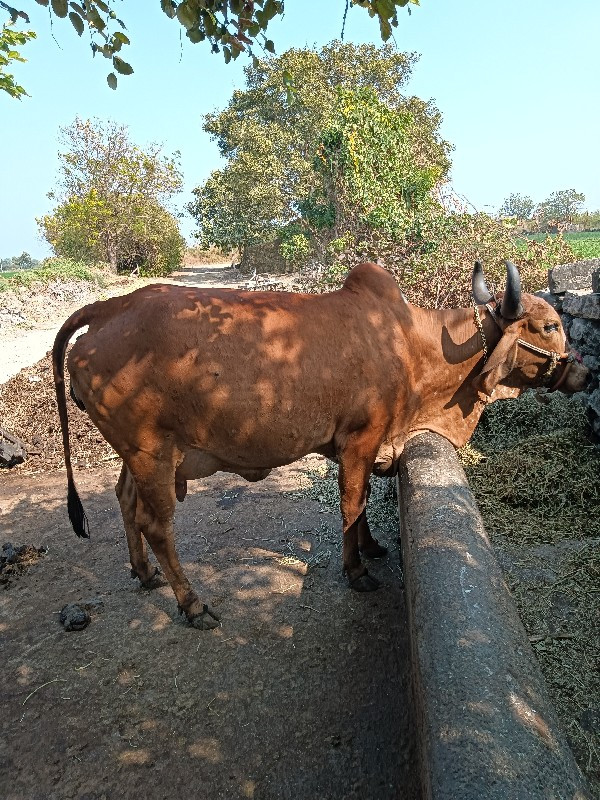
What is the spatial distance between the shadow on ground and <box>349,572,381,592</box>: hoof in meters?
0.05

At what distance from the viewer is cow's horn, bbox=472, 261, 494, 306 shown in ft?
14.9

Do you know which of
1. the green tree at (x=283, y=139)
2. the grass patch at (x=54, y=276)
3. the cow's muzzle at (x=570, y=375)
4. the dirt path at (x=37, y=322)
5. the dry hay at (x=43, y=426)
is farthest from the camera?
the green tree at (x=283, y=139)

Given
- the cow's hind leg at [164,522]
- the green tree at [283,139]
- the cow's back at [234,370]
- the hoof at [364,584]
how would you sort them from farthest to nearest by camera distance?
1. the green tree at [283,139]
2. the hoof at [364,584]
3. the cow's hind leg at [164,522]
4. the cow's back at [234,370]

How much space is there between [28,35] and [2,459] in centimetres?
670

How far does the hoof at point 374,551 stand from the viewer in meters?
4.46

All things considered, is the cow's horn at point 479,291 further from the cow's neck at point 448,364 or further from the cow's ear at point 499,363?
the cow's ear at point 499,363

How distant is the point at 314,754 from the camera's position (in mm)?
2857

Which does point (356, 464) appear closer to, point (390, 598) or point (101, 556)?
point (390, 598)

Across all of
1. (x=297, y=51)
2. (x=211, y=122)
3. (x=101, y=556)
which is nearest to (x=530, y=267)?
(x=101, y=556)

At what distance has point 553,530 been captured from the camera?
4.40m

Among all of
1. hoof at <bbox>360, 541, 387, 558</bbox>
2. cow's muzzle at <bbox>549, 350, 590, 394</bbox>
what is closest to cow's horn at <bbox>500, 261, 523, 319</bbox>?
cow's muzzle at <bbox>549, 350, 590, 394</bbox>

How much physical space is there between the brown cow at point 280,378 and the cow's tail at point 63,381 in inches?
0.5

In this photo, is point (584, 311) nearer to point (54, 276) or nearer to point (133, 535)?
point (133, 535)

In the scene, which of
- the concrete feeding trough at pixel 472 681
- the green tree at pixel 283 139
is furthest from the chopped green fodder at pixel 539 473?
the green tree at pixel 283 139
